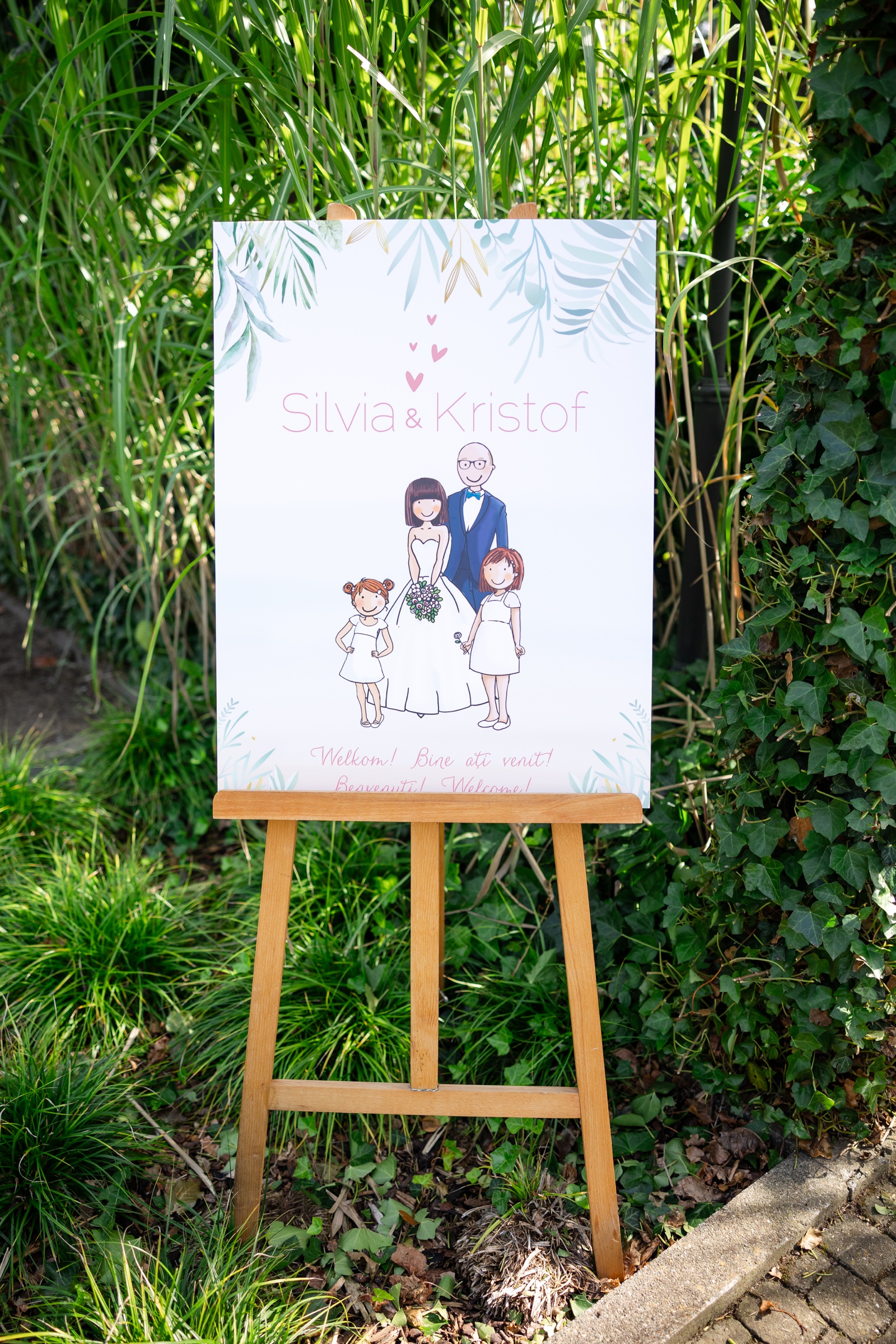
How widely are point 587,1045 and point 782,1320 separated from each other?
19.5 inches

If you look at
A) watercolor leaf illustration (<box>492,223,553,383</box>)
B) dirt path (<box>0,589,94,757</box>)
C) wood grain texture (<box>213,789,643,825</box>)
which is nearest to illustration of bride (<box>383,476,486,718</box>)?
wood grain texture (<box>213,789,643,825</box>)

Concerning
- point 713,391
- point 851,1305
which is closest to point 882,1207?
point 851,1305

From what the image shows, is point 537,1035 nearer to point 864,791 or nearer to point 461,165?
point 864,791

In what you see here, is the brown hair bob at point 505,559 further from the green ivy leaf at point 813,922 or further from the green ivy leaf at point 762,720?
the green ivy leaf at point 813,922

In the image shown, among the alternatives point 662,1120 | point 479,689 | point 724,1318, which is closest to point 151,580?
point 479,689

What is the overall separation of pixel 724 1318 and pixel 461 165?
2286 millimetres

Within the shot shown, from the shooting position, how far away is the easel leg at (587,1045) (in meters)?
1.37

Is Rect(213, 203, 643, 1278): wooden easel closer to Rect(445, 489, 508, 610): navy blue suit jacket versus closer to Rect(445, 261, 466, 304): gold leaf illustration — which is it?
Rect(445, 261, 466, 304): gold leaf illustration

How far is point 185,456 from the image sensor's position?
2.21 metres

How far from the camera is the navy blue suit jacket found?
134 centimetres

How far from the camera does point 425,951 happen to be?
56.2 inches

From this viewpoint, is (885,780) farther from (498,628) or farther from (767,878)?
(498,628)

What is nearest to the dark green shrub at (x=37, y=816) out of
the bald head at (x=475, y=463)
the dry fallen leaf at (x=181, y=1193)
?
the dry fallen leaf at (x=181, y=1193)

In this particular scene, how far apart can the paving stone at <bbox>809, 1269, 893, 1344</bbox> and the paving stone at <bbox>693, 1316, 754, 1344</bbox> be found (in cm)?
12
